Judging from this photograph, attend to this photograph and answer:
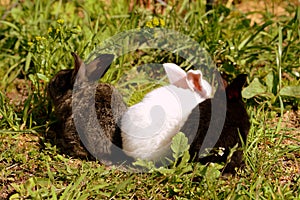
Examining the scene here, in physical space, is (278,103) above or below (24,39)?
below

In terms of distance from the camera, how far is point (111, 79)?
454 centimetres

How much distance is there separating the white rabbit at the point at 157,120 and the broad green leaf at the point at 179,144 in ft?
0.53

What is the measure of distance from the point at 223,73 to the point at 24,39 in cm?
186

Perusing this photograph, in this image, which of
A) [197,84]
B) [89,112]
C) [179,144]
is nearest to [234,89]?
[197,84]

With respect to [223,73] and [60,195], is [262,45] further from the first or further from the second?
[60,195]

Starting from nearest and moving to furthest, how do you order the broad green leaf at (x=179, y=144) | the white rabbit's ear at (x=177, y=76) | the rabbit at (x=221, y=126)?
the broad green leaf at (x=179, y=144) < the rabbit at (x=221, y=126) < the white rabbit's ear at (x=177, y=76)

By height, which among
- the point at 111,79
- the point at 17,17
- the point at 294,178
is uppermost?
the point at 17,17

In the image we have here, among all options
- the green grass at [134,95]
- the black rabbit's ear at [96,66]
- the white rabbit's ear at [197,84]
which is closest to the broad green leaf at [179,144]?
the green grass at [134,95]

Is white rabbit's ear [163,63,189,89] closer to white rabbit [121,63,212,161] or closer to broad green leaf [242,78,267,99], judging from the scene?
white rabbit [121,63,212,161]

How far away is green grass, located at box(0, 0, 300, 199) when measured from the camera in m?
3.40

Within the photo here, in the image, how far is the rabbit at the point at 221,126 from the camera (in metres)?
3.45

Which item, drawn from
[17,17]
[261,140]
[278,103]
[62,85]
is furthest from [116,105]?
[17,17]

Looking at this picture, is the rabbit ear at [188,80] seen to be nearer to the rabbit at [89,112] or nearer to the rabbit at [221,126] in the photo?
the rabbit at [221,126]

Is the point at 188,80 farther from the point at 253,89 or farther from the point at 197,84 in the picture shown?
the point at 253,89
